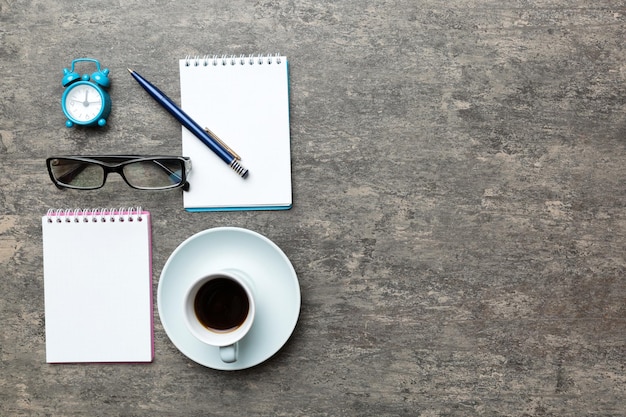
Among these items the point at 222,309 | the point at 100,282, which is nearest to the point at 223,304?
the point at 222,309

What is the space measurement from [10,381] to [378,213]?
0.75 metres

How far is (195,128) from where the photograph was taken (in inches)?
37.9

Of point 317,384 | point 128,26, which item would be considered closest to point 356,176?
point 317,384

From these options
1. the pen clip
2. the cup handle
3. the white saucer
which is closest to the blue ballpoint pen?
the pen clip

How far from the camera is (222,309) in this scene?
36.1 inches

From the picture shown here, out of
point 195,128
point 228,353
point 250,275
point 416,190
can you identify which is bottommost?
point 228,353

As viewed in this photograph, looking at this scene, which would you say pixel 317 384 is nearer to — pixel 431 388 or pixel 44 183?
pixel 431 388

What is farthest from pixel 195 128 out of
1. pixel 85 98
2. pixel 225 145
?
pixel 85 98

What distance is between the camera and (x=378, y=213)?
0.98 meters

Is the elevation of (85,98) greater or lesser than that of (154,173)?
greater

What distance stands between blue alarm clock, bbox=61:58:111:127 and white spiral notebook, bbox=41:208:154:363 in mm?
166

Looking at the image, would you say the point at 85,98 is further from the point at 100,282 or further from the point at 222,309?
the point at 222,309

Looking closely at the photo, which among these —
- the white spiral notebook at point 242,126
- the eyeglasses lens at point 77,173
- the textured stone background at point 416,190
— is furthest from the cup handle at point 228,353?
the eyeglasses lens at point 77,173

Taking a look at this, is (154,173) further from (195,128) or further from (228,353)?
(228,353)
